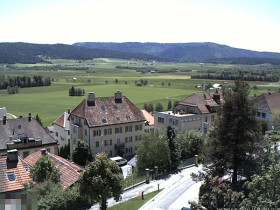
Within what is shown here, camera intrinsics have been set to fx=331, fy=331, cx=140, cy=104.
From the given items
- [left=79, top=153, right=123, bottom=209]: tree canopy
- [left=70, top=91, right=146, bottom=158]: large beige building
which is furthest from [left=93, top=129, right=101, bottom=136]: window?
[left=79, top=153, right=123, bottom=209]: tree canopy

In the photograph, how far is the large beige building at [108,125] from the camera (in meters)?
53.5

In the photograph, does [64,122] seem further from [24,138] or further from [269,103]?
[269,103]

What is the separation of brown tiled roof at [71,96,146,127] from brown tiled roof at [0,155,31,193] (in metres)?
20.3

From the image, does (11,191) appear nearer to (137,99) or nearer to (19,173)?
(19,173)

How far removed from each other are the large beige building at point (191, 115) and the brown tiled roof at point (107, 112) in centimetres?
444

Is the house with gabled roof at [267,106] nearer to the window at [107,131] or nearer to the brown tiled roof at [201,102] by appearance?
the brown tiled roof at [201,102]

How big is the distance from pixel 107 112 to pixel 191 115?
48.2ft

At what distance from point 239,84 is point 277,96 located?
147 ft

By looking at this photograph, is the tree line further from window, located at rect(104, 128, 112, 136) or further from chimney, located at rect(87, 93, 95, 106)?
window, located at rect(104, 128, 112, 136)

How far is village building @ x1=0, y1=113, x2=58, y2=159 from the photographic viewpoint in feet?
153

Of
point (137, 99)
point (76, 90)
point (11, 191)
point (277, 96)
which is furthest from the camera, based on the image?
Result: point (76, 90)

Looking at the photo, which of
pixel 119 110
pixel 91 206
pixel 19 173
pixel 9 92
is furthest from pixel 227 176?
pixel 9 92

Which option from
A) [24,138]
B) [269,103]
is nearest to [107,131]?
[24,138]

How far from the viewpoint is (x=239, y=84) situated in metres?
31.0
